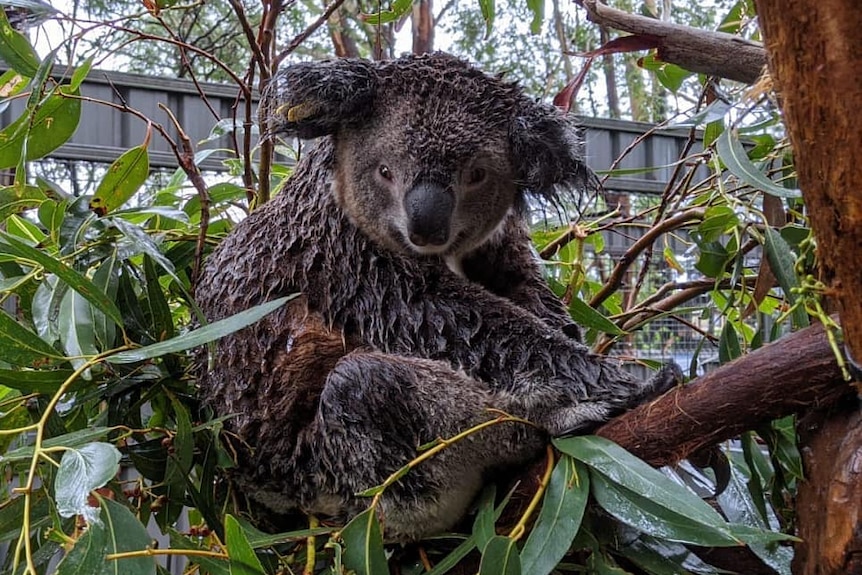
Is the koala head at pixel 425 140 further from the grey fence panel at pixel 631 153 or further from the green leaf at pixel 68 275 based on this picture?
the grey fence panel at pixel 631 153

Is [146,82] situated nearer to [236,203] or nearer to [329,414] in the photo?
[236,203]

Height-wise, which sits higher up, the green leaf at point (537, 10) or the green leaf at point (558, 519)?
the green leaf at point (537, 10)

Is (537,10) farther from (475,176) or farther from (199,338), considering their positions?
(199,338)

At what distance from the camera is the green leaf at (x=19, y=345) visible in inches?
40.4

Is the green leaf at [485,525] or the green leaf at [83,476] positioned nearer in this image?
the green leaf at [83,476]

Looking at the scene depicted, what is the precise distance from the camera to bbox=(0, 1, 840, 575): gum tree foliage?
0.90 m

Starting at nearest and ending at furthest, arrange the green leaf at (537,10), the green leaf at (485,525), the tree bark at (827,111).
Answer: the tree bark at (827,111)
the green leaf at (485,525)
the green leaf at (537,10)

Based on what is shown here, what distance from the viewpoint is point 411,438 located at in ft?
4.06

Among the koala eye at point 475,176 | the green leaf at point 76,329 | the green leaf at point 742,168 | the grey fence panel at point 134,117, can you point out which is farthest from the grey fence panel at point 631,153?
the green leaf at point 76,329

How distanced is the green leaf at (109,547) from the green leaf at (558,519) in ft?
1.47

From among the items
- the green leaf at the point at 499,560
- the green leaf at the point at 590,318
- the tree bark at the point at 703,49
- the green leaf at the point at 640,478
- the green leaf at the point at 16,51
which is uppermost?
the green leaf at the point at 16,51

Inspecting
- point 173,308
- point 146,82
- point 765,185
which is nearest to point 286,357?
point 173,308

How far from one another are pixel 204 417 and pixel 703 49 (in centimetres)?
100

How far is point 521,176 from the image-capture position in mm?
1465
